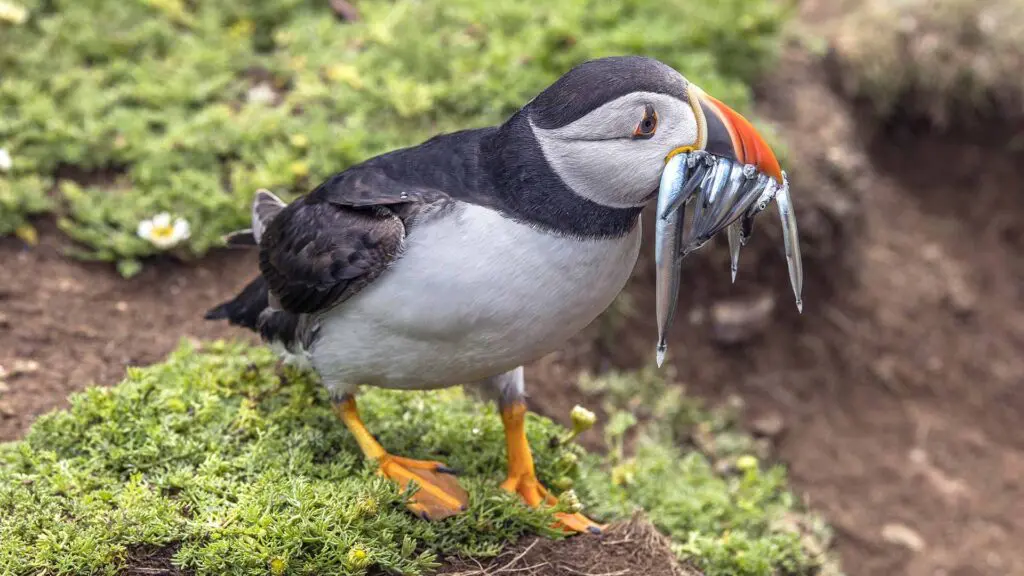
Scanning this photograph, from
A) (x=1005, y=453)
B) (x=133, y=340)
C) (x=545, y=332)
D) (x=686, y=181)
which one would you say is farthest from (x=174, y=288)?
(x=1005, y=453)

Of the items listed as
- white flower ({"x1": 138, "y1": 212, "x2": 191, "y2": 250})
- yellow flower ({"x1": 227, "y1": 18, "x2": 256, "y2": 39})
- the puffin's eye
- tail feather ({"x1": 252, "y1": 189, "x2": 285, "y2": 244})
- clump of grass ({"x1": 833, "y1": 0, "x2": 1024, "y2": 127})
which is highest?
the puffin's eye

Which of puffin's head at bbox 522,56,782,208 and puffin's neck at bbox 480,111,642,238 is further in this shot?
puffin's neck at bbox 480,111,642,238

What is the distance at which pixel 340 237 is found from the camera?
338 centimetres

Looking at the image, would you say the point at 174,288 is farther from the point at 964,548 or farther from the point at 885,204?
the point at 885,204

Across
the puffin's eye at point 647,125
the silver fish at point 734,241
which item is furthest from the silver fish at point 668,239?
the silver fish at point 734,241

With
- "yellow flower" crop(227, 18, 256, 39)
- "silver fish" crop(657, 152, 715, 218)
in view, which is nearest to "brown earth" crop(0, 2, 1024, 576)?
"yellow flower" crop(227, 18, 256, 39)

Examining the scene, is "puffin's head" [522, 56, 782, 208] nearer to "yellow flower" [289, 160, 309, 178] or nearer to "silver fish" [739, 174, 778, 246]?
"silver fish" [739, 174, 778, 246]

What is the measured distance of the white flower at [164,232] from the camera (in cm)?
501

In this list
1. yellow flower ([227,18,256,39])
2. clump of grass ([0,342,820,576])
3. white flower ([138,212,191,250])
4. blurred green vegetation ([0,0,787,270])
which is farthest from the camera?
yellow flower ([227,18,256,39])

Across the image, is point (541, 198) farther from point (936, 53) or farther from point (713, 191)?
point (936, 53)

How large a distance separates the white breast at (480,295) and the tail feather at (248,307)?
0.69 meters

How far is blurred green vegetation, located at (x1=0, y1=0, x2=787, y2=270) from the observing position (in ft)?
17.3

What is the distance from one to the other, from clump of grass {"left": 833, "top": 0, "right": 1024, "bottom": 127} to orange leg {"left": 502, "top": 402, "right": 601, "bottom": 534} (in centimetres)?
458

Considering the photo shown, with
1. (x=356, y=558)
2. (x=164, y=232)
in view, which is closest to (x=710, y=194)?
(x=356, y=558)
